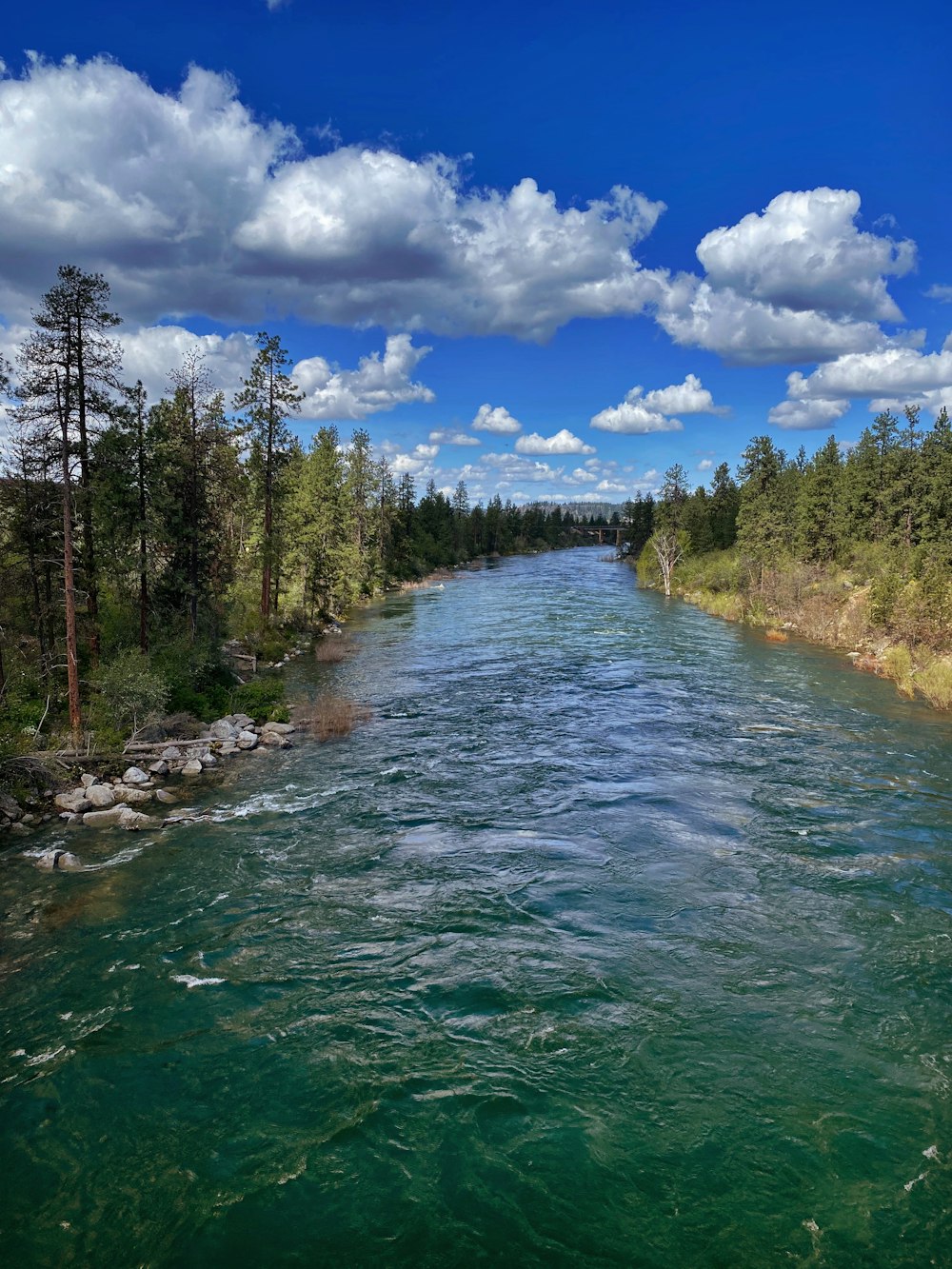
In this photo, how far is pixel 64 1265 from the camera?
7.81 m

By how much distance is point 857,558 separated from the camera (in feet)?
179

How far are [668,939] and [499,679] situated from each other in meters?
23.2

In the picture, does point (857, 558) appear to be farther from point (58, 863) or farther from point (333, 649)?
point (58, 863)

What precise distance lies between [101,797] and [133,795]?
808 millimetres

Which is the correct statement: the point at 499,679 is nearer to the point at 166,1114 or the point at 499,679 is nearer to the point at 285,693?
the point at 285,693

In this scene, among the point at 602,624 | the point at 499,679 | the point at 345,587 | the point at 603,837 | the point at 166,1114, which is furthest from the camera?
the point at 345,587

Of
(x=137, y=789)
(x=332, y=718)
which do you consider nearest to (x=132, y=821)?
(x=137, y=789)

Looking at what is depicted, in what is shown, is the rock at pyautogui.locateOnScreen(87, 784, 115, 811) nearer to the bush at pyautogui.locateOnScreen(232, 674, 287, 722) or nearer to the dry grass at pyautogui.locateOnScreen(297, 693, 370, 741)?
the dry grass at pyautogui.locateOnScreen(297, 693, 370, 741)

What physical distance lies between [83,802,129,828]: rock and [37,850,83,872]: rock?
2.17 m

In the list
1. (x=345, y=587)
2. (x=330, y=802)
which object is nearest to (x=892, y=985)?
(x=330, y=802)

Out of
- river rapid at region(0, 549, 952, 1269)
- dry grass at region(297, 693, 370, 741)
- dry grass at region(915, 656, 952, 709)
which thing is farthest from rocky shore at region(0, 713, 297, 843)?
dry grass at region(915, 656, 952, 709)

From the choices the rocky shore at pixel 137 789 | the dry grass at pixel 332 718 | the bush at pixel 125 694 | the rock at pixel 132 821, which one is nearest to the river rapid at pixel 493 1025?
the rock at pixel 132 821

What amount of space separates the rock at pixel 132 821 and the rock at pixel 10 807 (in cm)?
252

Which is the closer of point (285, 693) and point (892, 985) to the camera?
point (892, 985)
